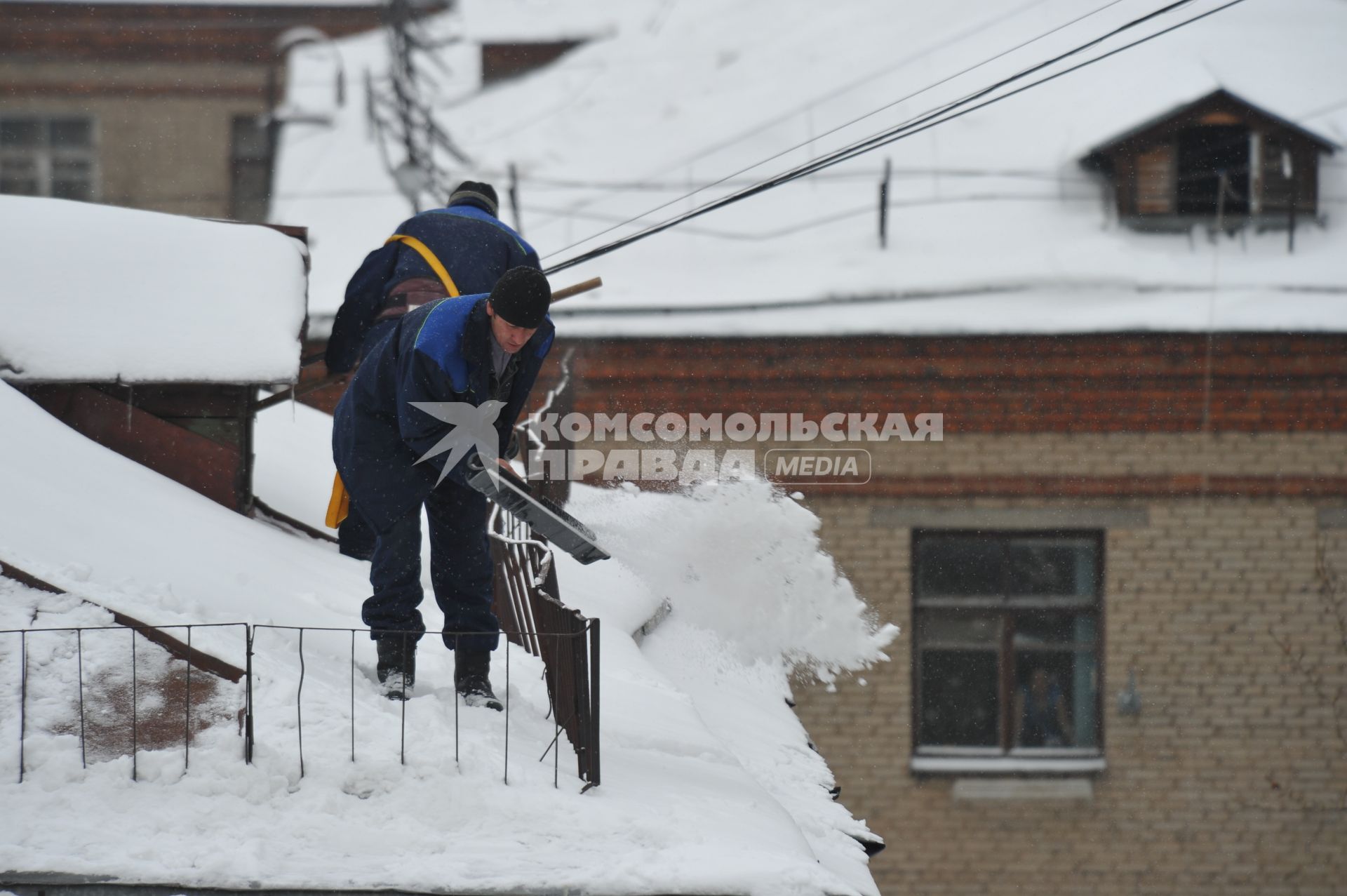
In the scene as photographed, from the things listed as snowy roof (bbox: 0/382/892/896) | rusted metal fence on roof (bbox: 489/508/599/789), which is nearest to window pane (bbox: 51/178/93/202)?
snowy roof (bbox: 0/382/892/896)

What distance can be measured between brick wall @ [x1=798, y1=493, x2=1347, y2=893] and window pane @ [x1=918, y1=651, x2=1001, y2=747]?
285 millimetres

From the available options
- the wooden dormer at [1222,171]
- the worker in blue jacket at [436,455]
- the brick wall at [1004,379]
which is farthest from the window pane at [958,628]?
the worker in blue jacket at [436,455]

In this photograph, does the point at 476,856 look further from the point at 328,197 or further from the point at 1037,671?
the point at 328,197

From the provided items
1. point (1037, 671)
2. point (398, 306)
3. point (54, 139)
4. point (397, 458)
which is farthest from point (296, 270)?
point (54, 139)

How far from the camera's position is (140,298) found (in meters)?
4.87

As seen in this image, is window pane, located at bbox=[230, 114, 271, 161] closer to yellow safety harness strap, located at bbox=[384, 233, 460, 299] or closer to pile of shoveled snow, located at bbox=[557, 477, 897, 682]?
pile of shoveled snow, located at bbox=[557, 477, 897, 682]

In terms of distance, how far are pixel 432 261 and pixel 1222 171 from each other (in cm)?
723

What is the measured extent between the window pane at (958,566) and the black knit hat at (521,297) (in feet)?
21.5

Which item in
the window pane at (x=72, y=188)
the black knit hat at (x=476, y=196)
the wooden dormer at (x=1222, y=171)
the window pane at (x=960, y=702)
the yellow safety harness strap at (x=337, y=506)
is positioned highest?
the window pane at (x=72, y=188)

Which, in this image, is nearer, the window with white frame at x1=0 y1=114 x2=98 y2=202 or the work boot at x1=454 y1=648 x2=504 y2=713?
the work boot at x1=454 y1=648 x2=504 y2=713

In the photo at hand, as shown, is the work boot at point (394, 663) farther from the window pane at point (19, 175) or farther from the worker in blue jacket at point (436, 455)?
the window pane at point (19, 175)

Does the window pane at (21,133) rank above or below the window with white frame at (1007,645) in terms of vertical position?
above

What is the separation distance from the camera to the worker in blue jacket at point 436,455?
3.46 meters

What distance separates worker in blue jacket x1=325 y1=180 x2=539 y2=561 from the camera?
15.4 ft
